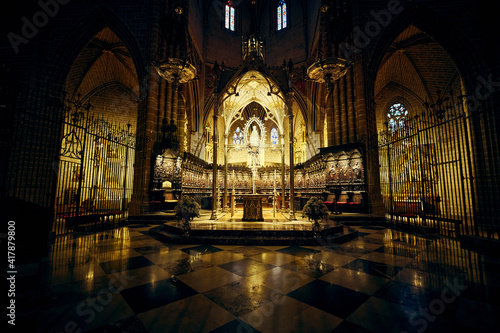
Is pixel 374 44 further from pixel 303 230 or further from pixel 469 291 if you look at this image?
pixel 469 291

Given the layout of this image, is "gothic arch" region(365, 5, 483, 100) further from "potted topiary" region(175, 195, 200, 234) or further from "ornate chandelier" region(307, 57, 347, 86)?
"potted topiary" region(175, 195, 200, 234)

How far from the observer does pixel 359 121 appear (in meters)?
9.49

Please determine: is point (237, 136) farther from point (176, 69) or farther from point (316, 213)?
point (316, 213)

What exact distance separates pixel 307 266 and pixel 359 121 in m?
8.22

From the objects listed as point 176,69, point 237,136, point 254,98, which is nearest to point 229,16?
point 237,136

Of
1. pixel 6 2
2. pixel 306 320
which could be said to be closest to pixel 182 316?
pixel 306 320

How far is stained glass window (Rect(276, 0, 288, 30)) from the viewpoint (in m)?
20.5

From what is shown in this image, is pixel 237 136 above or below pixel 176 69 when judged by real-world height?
above

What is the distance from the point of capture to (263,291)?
2432 millimetres

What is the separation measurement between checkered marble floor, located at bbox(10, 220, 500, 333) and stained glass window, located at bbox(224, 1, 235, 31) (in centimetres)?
2230

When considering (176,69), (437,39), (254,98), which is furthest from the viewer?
(254,98)

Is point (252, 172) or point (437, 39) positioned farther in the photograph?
point (252, 172)

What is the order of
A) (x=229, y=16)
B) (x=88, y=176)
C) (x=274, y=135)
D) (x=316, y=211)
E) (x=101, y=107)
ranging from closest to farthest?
(x=316, y=211) → (x=88, y=176) → (x=101, y=107) → (x=229, y=16) → (x=274, y=135)

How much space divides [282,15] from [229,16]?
17.1ft
